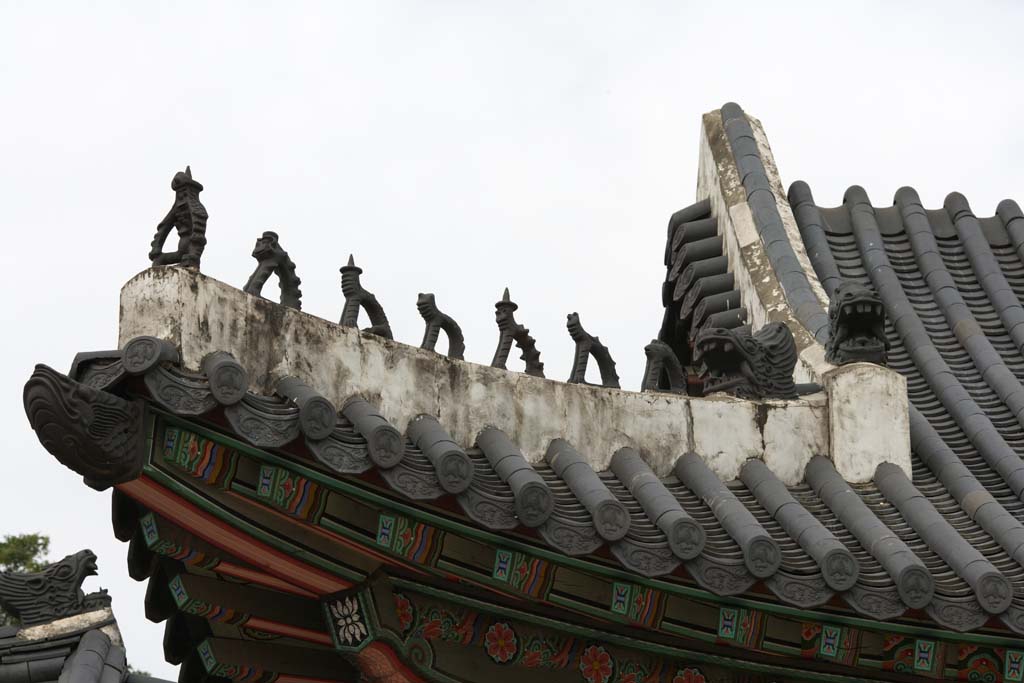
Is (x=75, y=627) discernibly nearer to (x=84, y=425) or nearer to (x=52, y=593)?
(x=52, y=593)

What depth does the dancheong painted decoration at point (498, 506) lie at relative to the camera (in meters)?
6.17

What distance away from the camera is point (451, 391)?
7.14 metres

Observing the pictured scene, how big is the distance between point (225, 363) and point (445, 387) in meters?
1.33

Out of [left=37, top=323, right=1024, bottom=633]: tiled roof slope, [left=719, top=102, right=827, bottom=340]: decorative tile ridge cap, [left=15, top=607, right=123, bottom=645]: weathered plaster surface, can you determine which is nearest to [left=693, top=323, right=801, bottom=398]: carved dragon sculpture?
[left=37, top=323, right=1024, bottom=633]: tiled roof slope

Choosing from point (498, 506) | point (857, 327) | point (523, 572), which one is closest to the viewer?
point (498, 506)

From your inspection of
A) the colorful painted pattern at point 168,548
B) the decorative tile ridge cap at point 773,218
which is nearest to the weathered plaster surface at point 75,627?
the colorful painted pattern at point 168,548

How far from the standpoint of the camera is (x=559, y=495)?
691 centimetres

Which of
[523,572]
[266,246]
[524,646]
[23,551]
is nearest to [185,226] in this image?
[266,246]

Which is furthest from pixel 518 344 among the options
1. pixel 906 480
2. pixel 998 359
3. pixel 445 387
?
pixel 998 359

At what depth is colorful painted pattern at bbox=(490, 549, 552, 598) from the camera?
21.5 ft

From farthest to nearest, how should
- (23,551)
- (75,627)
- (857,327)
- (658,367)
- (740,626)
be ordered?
(23,551), (857,327), (658,367), (75,627), (740,626)

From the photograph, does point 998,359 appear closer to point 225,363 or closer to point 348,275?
point 348,275

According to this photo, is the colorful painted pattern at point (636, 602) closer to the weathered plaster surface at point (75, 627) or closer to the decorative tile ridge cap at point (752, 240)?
the decorative tile ridge cap at point (752, 240)

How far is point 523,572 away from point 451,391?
86cm
